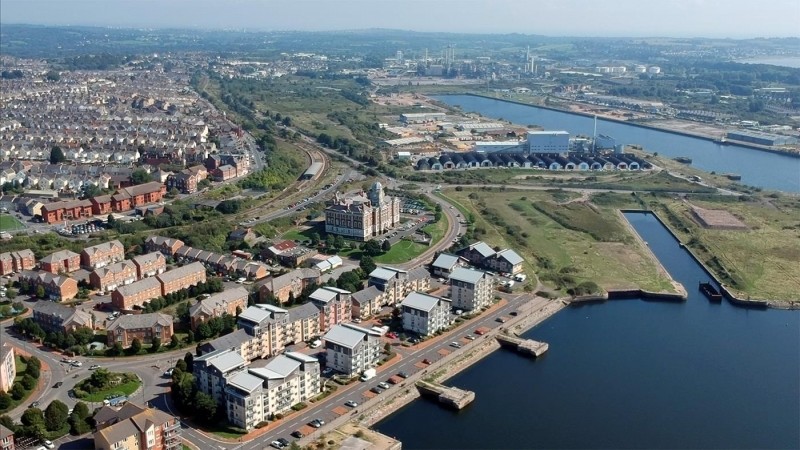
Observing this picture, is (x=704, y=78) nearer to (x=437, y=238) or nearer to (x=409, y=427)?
(x=437, y=238)

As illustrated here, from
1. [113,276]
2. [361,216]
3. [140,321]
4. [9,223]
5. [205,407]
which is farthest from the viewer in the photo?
[9,223]

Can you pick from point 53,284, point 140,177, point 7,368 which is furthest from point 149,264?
point 140,177

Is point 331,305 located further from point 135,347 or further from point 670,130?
point 670,130

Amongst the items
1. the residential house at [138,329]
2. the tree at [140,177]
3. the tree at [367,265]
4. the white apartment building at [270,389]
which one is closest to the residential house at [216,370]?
the white apartment building at [270,389]

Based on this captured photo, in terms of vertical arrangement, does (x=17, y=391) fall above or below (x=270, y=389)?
below

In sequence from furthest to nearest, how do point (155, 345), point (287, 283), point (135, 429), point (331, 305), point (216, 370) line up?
point (287, 283) < point (331, 305) < point (155, 345) < point (216, 370) < point (135, 429)

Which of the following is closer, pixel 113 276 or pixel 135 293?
pixel 135 293

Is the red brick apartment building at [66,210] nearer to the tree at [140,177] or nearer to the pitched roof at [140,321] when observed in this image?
the tree at [140,177]
